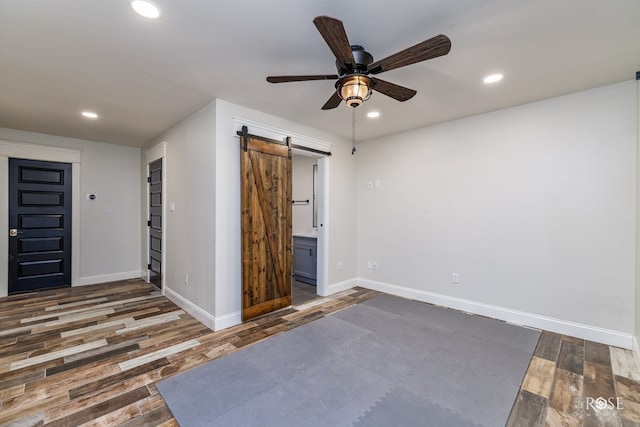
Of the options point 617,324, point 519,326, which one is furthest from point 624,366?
point 519,326

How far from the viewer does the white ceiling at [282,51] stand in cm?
171

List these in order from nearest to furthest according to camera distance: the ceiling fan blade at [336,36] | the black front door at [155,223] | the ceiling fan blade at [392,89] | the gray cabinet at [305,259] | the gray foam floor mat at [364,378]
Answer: the ceiling fan blade at [336,36] < the gray foam floor mat at [364,378] < the ceiling fan blade at [392,89] < the black front door at [155,223] < the gray cabinet at [305,259]

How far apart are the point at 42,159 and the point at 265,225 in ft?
13.3

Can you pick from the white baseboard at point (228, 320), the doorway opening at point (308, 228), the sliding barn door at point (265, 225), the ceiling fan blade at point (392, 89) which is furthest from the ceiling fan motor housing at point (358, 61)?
the white baseboard at point (228, 320)

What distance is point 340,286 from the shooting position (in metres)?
4.54

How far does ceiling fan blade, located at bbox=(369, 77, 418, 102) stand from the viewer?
80.7 inches

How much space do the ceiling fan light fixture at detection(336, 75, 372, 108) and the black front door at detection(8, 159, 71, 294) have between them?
518 centimetres

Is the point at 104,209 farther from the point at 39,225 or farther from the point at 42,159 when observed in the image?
the point at 42,159

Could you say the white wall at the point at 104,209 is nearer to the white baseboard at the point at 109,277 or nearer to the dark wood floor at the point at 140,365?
the white baseboard at the point at 109,277

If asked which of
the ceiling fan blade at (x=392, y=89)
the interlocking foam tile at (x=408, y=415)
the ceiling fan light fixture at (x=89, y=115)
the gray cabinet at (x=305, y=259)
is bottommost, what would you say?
the interlocking foam tile at (x=408, y=415)

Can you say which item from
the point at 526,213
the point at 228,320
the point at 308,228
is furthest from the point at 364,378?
the point at 308,228

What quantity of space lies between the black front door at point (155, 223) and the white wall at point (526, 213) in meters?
3.66

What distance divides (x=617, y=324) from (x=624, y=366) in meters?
0.54

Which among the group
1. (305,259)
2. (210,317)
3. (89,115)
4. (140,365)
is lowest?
(140,365)
